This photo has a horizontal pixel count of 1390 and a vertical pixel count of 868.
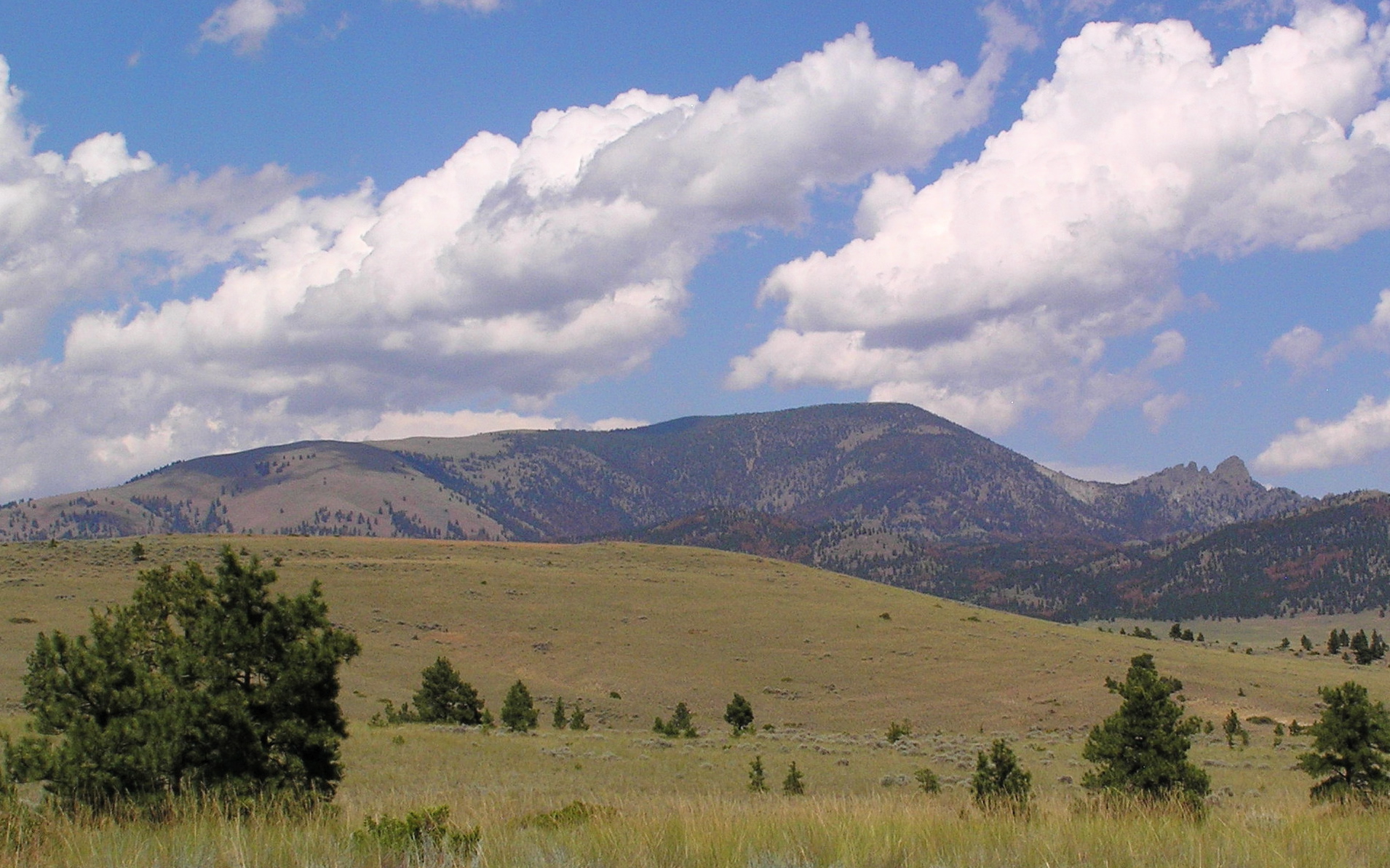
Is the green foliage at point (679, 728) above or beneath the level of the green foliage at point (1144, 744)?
beneath

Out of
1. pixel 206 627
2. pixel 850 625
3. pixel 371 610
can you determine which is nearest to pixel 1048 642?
pixel 850 625

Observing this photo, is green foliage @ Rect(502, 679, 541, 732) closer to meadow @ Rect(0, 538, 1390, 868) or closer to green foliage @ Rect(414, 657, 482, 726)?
meadow @ Rect(0, 538, 1390, 868)

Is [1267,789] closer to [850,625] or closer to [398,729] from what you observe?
[398,729]

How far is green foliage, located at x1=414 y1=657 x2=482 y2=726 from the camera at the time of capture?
141ft

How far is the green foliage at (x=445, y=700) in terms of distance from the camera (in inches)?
1689

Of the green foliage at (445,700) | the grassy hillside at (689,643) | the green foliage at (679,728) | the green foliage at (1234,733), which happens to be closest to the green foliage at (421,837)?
the green foliage at (679,728)

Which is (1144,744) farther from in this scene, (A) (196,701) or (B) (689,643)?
(B) (689,643)

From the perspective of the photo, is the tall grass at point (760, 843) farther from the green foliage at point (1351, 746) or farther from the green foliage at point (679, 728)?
the green foliage at point (679, 728)

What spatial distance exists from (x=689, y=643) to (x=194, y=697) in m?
63.4

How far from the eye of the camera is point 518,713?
40.8 m

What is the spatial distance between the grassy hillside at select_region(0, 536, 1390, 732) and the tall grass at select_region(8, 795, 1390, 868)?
42.0m

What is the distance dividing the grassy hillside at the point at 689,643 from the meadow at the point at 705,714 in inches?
13.4

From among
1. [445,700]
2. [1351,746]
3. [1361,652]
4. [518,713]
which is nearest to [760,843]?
[1351,746]

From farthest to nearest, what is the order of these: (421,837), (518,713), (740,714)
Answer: (740,714), (518,713), (421,837)
